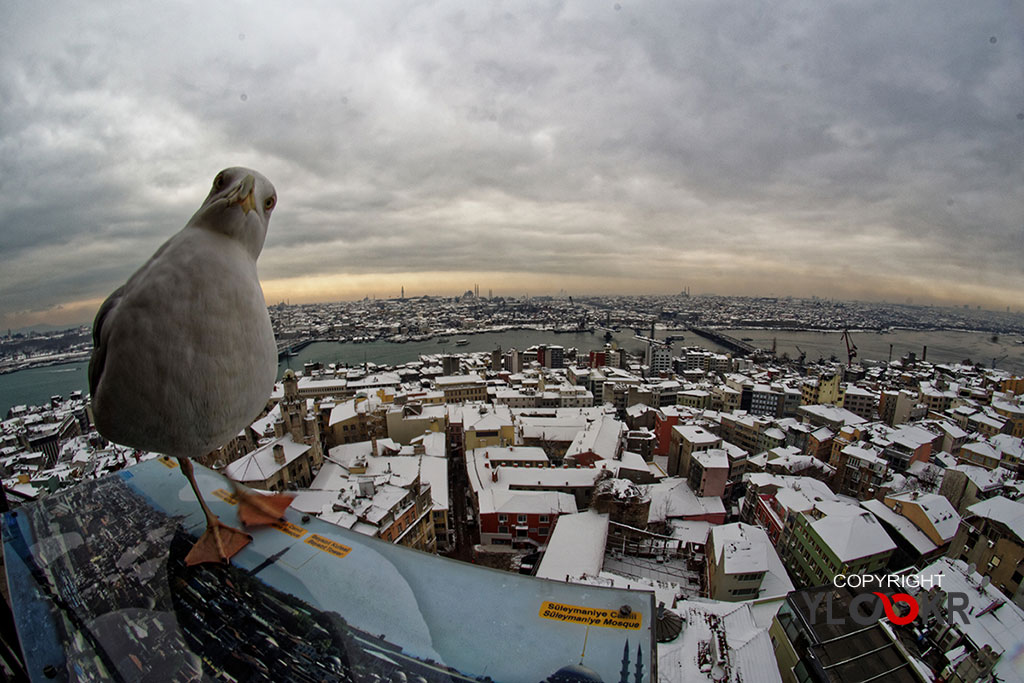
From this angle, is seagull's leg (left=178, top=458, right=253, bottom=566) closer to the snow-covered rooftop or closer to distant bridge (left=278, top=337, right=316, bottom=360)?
the snow-covered rooftop

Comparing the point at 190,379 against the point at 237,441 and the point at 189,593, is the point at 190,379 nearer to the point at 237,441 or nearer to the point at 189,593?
the point at 189,593

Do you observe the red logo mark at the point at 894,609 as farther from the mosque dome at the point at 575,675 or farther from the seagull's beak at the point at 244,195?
the seagull's beak at the point at 244,195

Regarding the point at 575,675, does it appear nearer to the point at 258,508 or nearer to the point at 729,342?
the point at 258,508

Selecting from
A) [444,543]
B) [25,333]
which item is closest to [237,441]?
[444,543]

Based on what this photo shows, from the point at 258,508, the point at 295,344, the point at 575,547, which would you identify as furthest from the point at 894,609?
the point at 295,344

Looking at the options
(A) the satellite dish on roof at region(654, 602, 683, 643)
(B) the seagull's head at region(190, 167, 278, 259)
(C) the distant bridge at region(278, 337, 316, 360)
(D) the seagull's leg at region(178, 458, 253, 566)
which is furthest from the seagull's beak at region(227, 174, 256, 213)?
(C) the distant bridge at region(278, 337, 316, 360)

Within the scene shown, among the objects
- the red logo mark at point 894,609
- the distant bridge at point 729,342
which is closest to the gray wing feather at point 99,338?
the red logo mark at point 894,609
